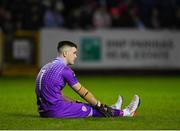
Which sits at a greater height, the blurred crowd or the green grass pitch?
the blurred crowd

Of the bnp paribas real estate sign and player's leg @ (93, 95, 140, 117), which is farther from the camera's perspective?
the bnp paribas real estate sign

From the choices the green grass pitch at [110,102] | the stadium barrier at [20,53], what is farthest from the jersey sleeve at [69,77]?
the stadium barrier at [20,53]

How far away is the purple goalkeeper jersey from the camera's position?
11.9 meters

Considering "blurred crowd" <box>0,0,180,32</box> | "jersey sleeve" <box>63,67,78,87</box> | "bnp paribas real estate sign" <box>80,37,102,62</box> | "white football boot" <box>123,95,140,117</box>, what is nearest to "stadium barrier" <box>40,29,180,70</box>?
→ "bnp paribas real estate sign" <box>80,37,102,62</box>

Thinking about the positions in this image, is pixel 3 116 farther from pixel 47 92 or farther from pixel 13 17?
pixel 13 17

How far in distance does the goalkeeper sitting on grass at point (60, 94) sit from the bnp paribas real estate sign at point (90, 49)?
1328 centimetres

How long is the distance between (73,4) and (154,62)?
375 centimetres

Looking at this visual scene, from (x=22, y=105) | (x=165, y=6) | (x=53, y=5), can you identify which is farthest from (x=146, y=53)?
(x=22, y=105)

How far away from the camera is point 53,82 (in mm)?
11867

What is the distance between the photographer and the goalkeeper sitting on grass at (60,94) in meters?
11.8

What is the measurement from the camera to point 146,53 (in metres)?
25.9

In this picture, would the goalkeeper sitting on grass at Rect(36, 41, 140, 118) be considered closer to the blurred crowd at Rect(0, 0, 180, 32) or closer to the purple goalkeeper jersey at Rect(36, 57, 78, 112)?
the purple goalkeeper jersey at Rect(36, 57, 78, 112)

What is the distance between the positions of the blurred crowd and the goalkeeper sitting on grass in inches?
525

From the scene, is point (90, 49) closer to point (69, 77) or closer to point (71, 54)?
point (71, 54)
